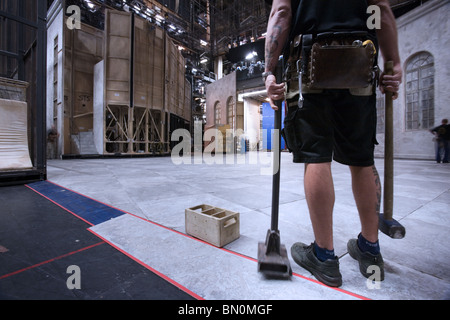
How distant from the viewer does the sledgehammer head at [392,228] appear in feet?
3.47

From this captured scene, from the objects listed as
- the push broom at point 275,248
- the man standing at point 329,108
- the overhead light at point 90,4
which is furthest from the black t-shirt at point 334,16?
the overhead light at point 90,4

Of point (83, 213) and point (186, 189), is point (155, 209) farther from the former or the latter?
point (186, 189)

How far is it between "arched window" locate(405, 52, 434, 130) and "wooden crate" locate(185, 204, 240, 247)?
12.5m

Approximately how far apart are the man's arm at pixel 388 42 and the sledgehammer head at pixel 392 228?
661 mm

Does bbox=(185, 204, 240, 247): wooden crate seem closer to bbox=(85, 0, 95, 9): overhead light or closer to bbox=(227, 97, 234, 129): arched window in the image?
bbox=(85, 0, 95, 9): overhead light

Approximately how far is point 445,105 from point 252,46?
50.0 ft

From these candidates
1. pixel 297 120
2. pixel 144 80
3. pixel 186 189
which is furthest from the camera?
pixel 144 80

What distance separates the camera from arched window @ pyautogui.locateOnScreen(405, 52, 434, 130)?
9734 mm

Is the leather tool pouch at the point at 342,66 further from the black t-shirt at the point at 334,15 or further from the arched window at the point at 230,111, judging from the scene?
the arched window at the point at 230,111

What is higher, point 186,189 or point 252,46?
point 252,46

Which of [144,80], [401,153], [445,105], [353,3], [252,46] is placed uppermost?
[252,46]

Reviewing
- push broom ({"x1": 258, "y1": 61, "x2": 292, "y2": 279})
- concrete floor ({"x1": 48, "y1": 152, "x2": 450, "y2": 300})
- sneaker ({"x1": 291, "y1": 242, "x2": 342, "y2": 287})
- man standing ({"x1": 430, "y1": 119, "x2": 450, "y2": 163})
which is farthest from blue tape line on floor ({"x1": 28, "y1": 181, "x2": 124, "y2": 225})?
man standing ({"x1": 430, "y1": 119, "x2": 450, "y2": 163})

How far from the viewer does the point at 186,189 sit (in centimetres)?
316
